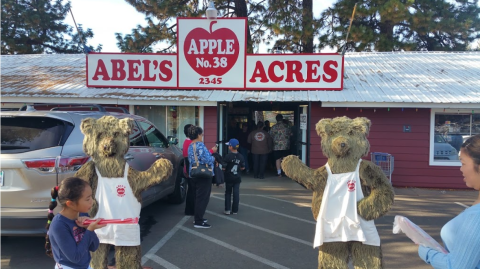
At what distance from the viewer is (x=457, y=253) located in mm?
1595

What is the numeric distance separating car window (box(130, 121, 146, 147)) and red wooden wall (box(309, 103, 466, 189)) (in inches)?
236

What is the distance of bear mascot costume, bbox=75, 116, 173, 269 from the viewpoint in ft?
11.4

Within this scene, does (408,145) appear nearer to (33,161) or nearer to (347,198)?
(347,198)

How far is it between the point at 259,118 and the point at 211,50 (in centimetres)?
630

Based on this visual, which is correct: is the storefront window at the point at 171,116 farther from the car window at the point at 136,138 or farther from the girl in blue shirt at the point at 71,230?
the girl in blue shirt at the point at 71,230

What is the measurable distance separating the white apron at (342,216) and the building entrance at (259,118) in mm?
5618

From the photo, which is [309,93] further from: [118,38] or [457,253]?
[118,38]

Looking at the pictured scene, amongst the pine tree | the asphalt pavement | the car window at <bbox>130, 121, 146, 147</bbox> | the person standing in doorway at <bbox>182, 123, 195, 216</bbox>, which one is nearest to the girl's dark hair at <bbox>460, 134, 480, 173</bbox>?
the asphalt pavement

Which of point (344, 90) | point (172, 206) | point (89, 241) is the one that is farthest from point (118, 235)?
point (344, 90)

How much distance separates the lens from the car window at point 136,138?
16.7ft

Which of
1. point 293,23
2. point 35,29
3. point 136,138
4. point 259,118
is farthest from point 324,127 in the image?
point 35,29

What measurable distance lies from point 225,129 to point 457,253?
8.68m

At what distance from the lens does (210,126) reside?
1003 centimetres

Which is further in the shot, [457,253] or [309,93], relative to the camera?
[309,93]
